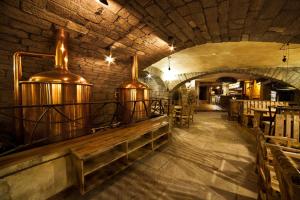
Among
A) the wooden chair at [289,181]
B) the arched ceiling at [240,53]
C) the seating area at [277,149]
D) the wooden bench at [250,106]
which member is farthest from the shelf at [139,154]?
the wooden bench at [250,106]

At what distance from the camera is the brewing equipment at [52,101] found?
7.79ft

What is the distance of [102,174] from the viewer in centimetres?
249

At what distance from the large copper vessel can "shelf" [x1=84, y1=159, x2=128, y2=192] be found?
1351mm

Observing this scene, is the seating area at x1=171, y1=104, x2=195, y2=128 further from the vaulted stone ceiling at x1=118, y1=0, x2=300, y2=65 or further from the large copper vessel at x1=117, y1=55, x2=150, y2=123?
the vaulted stone ceiling at x1=118, y1=0, x2=300, y2=65

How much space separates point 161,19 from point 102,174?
3.17 metres

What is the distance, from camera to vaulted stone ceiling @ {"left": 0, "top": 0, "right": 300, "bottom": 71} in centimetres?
223

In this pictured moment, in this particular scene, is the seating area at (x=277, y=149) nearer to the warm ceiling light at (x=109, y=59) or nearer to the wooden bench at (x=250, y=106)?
the wooden bench at (x=250, y=106)

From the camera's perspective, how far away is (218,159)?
130 inches

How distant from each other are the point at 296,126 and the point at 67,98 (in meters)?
4.82

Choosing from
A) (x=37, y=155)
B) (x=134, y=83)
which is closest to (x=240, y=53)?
(x=134, y=83)

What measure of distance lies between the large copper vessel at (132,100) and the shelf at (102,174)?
1351mm

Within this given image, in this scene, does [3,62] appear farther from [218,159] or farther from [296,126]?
[296,126]

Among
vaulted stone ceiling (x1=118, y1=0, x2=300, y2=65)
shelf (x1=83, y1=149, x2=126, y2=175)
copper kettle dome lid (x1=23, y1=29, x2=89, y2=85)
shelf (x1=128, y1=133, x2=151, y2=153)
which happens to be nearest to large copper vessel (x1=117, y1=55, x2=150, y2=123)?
shelf (x1=128, y1=133, x2=151, y2=153)

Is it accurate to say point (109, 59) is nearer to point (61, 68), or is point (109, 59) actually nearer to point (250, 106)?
point (61, 68)
